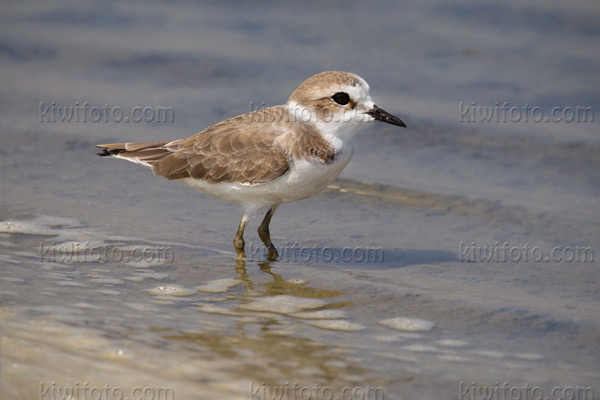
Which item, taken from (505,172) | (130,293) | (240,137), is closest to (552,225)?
(505,172)

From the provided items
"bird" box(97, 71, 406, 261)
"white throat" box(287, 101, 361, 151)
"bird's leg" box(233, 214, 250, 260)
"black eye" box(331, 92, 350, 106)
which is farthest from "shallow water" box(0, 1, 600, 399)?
"black eye" box(331, 92, 350, 106)

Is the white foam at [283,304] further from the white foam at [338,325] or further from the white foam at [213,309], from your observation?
the white foam at [338,325]

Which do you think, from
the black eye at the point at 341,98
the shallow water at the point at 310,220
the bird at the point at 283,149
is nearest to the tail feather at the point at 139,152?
the bird at the point at 283,149

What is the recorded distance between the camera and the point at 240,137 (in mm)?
7457

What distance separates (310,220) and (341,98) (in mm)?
1937

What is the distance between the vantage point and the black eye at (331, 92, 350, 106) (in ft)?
23.6

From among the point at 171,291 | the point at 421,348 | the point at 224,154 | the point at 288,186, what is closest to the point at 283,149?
the point at 288,186

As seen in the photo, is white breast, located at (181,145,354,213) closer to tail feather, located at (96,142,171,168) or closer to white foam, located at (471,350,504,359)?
tail feather, located at (96,142,171,168)

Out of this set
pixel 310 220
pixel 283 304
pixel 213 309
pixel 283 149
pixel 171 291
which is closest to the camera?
pixel 213 309

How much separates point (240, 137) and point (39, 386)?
10.9ft

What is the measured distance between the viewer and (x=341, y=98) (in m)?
7.20

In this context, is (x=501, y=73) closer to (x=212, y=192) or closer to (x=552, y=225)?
(x=552, y=225)

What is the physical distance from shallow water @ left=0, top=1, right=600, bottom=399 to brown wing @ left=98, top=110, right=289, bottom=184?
2.39 ft

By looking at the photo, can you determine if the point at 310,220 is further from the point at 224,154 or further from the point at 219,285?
the point at 219,285
